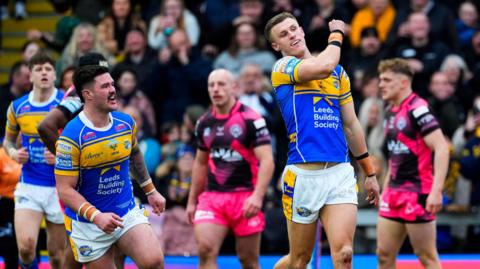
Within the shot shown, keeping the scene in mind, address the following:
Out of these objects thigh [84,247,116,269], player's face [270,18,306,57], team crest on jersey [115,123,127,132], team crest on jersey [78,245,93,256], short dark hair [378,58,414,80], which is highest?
player's face [270,18,306,57]

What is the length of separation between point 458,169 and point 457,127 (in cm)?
70

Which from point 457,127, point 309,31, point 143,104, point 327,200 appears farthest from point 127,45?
point 327,200

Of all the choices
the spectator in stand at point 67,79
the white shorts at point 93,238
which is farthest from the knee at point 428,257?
the spectator in stand at point 67,79

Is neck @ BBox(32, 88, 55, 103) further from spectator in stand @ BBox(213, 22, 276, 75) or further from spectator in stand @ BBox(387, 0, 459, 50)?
spectator in stand @ BBox(387, 0, 459, 50)

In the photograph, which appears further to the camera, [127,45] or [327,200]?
[127,45]

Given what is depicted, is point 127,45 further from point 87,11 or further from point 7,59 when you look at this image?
point 7,59

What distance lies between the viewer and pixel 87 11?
16.1 metres

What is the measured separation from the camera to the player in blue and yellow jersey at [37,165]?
32.8ft

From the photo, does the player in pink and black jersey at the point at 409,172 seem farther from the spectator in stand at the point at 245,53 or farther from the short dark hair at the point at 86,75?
the spectator in stand at the point at 245,53

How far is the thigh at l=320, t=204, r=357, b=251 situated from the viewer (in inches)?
312

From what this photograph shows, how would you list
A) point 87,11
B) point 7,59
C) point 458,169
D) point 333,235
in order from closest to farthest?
point 333,235 < point 458,169 < point 87,11 < point 7,59

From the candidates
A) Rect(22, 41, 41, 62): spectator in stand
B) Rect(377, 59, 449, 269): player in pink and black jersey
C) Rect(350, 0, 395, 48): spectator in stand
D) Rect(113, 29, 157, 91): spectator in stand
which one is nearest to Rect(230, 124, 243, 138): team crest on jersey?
Rect(377, 59, 449, 269): player in pink and black jersey

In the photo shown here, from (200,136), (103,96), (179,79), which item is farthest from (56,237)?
(179,79)

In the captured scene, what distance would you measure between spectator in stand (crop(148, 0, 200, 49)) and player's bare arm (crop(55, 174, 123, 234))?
7.08 m
